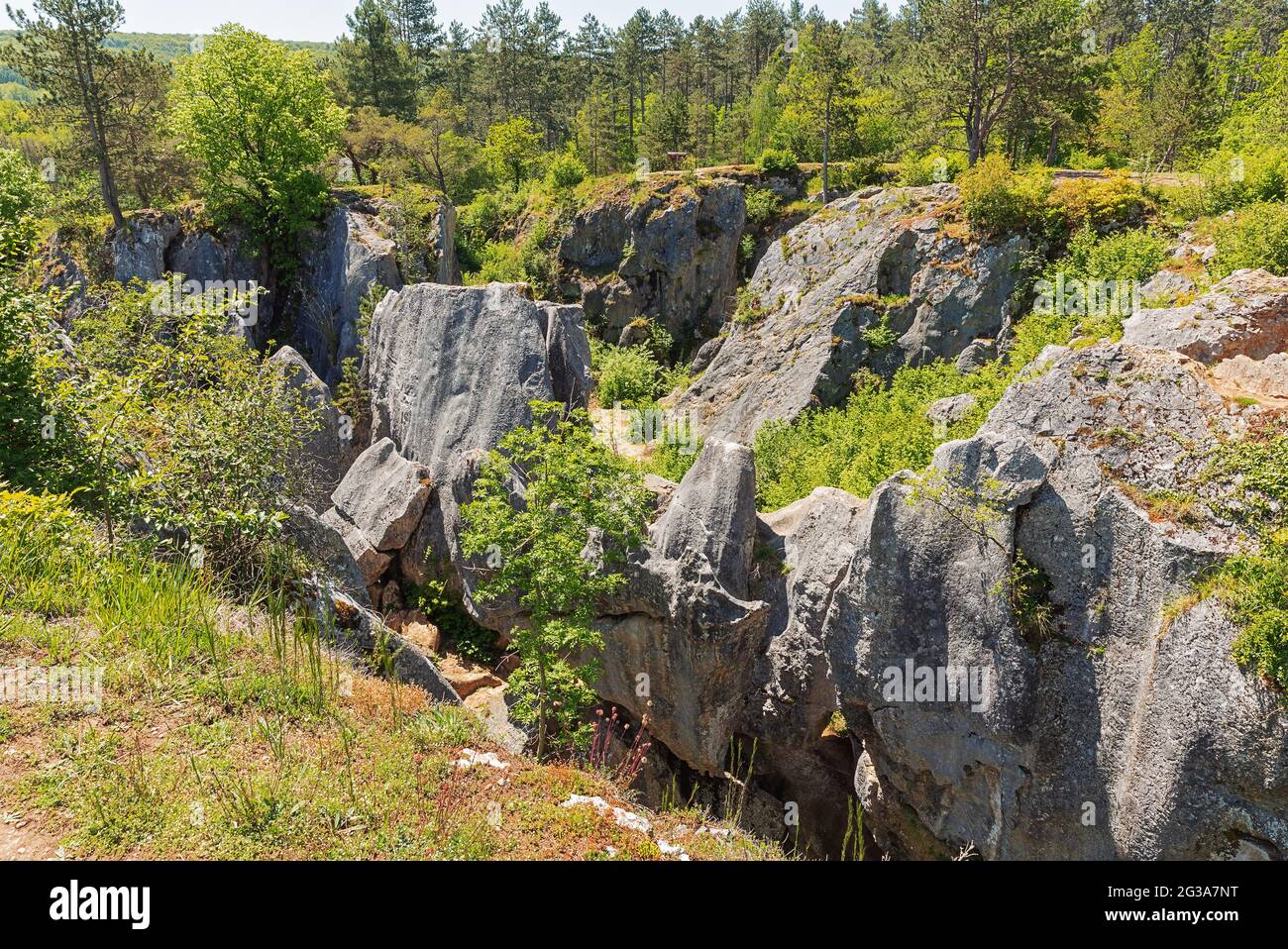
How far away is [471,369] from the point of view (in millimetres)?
20750

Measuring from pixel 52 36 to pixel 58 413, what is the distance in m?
30.5

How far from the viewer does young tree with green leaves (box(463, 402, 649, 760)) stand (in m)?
11.5

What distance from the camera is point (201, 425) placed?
9734mm

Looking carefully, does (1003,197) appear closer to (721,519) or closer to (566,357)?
(566,357)

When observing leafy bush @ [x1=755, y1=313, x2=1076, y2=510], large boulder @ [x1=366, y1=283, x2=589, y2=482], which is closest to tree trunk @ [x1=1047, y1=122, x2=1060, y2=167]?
leafy bush @ [x1=755, y1=313, x2=1076, y2=510]

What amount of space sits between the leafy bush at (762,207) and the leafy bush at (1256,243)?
83.6 feet

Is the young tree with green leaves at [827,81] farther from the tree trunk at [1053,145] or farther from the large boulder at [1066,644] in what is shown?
the large boulder at [1066,644]

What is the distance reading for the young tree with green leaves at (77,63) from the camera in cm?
2748

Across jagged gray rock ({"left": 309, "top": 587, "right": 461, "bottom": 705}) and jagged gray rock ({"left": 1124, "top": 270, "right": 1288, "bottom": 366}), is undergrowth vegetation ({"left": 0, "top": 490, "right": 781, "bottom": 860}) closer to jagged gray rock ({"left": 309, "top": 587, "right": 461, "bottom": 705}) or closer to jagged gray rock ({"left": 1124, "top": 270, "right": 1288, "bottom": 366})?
jagged gray rock ({"left": 309, "top": 587, "right": 461, "bottom": 705})

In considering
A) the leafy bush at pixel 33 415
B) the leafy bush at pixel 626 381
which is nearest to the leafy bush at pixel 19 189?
the leafy bush at pixel 33 415

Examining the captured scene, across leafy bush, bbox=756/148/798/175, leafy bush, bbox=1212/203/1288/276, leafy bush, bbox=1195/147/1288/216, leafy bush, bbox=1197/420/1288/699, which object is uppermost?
leafy bush, bbox=756/148/798/175

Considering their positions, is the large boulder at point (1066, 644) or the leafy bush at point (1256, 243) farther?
the leafy bush at point (1256, 243)

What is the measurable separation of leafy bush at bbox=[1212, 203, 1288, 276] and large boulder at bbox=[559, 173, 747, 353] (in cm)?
2432
